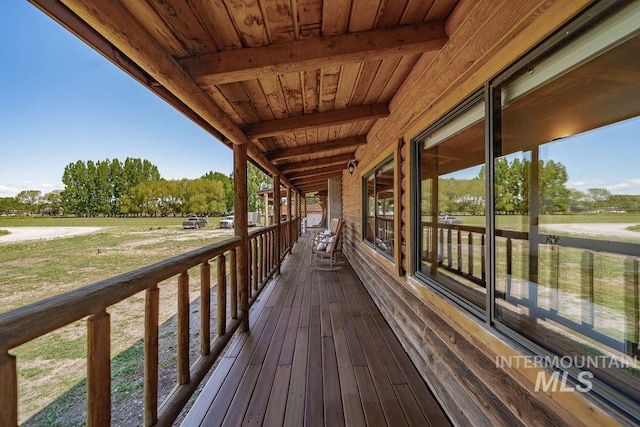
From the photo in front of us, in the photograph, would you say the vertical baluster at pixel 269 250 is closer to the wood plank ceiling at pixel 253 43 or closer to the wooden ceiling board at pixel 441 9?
the wood plank ceiling at pixel 253 43

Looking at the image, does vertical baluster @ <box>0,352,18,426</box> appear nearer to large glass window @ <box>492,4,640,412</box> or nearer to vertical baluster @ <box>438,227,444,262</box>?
large glass window @ <box>492,4,640,412</box>

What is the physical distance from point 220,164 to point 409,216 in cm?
5338

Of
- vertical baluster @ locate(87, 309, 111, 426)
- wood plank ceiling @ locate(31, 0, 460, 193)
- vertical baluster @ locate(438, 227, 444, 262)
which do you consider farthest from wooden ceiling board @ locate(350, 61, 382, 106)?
vertical baluster @ locate(87, 309, 111, 426)

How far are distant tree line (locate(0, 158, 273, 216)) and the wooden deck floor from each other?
12.5 m

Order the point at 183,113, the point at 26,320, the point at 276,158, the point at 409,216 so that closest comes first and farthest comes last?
the point at 26,320
the point at 183,113
the point at 409,216
the point at 276,158

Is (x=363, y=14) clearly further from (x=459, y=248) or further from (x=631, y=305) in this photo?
(x=631, y=305)

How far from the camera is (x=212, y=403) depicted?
1769 millimetres

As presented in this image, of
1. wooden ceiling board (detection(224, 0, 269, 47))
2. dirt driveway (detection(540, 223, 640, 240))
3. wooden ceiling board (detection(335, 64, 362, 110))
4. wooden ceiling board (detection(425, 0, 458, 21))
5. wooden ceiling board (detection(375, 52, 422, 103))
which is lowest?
dirt driveway (detection(540, 223, 640, 240))

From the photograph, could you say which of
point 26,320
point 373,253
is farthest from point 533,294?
point 26,320

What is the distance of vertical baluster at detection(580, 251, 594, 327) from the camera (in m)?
1.81

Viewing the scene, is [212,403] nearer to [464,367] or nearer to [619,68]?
[464,367]

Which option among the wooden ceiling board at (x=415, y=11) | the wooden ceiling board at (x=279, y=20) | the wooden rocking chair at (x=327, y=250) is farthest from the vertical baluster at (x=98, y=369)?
the wooden rocking chair at (x=327, y=250)

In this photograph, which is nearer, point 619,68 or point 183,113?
point 619,68

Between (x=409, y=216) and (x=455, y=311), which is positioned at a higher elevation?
(x=409, y=216)
